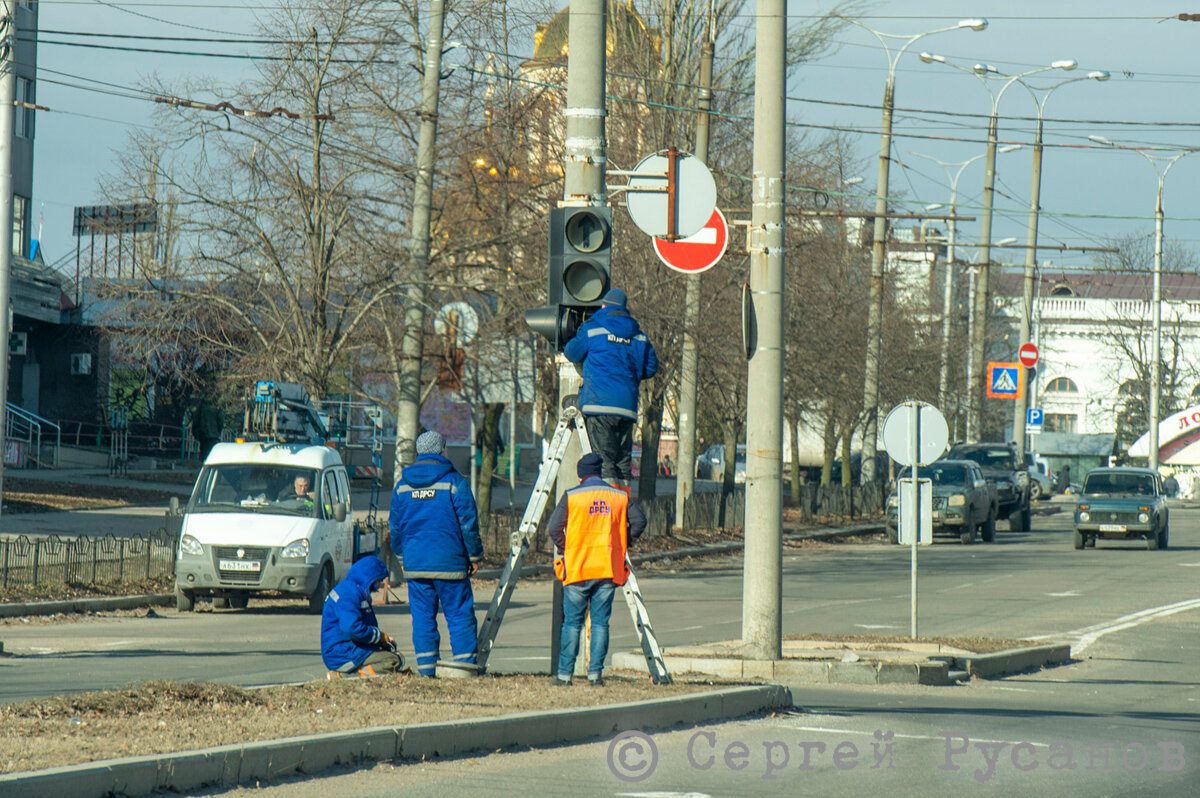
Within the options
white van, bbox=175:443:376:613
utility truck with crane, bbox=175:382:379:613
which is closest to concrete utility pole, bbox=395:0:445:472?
utility truck with crane, bbox=175:382:379:613

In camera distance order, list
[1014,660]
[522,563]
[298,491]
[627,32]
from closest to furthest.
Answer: [522,563]
[1014,660]
[298,491]
[627,32]

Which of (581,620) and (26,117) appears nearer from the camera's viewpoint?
(581,620)

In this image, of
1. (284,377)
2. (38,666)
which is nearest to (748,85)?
(284,377)

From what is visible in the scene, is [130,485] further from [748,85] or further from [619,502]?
[619,502]

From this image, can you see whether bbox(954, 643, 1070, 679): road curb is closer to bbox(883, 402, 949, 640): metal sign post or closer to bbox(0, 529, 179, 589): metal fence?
bbox(883, 402, 949, 640): metal sign post

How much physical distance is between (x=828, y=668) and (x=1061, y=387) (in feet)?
254

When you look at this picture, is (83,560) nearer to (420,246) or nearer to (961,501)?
(420,246)

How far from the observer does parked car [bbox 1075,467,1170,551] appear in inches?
1297

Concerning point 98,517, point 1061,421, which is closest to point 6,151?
point 98,517

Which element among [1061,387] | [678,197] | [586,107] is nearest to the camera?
[586,107]

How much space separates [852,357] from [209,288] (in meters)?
21.6

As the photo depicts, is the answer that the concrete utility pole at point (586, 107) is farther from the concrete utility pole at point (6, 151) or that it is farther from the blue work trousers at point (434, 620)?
the concrete utility pole at point (6, 151)

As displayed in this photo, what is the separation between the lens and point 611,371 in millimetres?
9953

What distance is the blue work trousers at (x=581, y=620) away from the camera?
33.8 ft
